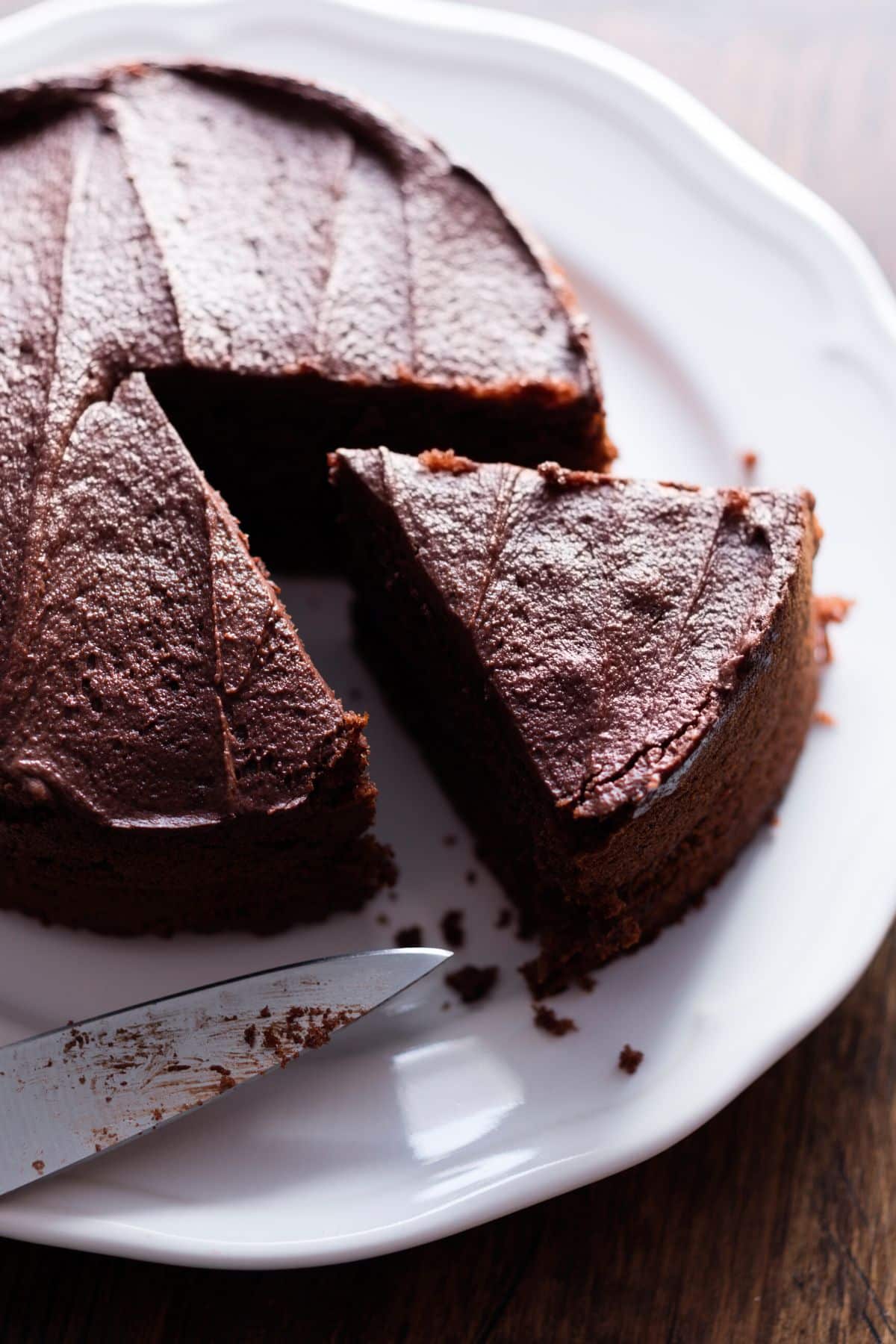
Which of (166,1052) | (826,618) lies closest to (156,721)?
(166,1052)

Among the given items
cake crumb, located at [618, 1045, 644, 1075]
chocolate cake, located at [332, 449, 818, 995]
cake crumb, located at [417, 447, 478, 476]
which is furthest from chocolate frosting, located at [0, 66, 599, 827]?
cake crumb, located at [618, 1045, 644, 1075]

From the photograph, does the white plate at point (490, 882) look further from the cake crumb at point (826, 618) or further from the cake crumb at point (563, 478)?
the cake crumb at point (563, 478)

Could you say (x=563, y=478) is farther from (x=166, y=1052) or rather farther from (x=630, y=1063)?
(x=166, y=1052)

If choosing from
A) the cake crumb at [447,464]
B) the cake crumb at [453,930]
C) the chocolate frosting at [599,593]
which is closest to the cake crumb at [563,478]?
the chocolate frosting at [599,593]

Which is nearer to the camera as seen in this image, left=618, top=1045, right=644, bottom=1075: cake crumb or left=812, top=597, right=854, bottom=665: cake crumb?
left=618, top=1045, right=644, bottom=1075: cake crumb

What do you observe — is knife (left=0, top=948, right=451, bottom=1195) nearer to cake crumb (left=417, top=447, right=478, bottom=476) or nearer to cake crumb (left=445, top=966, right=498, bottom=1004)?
cake crumb (left=445, top=966, right=498, bottom=1004)

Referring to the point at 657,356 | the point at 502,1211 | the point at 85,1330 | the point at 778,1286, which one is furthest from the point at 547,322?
the point at 85,1330

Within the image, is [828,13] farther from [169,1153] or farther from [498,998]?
[169,1153]
